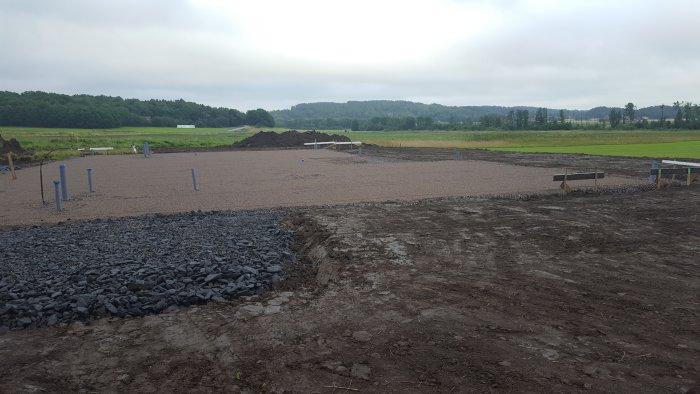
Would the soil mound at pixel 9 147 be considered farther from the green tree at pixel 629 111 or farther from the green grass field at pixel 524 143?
the green tree at pixel 629 111

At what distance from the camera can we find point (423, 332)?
5172mm

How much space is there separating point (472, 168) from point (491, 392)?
2425cm

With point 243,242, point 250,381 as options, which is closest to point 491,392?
point 250,381

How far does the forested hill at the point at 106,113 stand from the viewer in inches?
4213

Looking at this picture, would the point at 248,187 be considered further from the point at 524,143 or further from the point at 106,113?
the point at 106,113

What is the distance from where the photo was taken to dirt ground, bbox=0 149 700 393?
421 cm

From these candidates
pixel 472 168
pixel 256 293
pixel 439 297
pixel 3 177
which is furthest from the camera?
pixel 472 168

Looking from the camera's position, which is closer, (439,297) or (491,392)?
(491,392)

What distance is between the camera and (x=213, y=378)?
14.1 feet

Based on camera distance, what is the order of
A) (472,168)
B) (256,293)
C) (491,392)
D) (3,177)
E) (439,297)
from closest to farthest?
(491,392), (439,297), (256,293), (3,177), (472,168)

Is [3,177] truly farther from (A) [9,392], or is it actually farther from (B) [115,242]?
(A) [9,392]

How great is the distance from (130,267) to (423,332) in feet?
15.4

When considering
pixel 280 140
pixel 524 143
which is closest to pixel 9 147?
pixel 280 140

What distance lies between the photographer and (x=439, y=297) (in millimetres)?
6301
